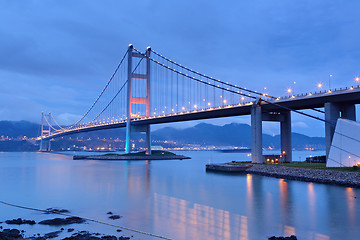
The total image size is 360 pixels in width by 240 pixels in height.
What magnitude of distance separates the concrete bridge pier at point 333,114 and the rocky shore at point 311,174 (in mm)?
4344

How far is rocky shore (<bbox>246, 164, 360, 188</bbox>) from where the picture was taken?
72.5 ft

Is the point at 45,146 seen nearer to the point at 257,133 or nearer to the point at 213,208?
the point at 257,133

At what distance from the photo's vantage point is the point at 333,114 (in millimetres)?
29844

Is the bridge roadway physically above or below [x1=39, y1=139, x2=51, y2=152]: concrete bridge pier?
above

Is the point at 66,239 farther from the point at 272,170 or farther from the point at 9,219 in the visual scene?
the point at 272,170

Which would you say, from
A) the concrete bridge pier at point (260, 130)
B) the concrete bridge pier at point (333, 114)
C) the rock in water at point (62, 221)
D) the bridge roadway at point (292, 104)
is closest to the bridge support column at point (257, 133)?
the concrete bridge pier at point (260, 130)

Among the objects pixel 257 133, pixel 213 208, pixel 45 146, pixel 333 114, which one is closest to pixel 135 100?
pixel 257 133

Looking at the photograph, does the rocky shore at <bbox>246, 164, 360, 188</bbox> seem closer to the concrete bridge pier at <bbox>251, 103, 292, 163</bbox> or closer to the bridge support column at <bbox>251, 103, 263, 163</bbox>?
the bridge support column at <bbox>251, 103, 263, 163</bbox>

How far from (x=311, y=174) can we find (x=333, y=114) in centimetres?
728

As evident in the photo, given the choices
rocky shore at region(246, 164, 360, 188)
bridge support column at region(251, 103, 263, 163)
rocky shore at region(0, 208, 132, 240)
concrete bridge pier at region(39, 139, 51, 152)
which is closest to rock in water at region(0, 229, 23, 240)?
rocky shore at region(0, 208, 132, 240)

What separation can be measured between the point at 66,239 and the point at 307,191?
53.3ft

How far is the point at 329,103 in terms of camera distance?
30.1m

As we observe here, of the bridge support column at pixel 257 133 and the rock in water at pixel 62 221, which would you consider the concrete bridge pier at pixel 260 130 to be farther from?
the rock in water at pixel 62 221

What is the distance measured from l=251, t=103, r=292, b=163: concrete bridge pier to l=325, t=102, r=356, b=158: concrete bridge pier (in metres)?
8.74
